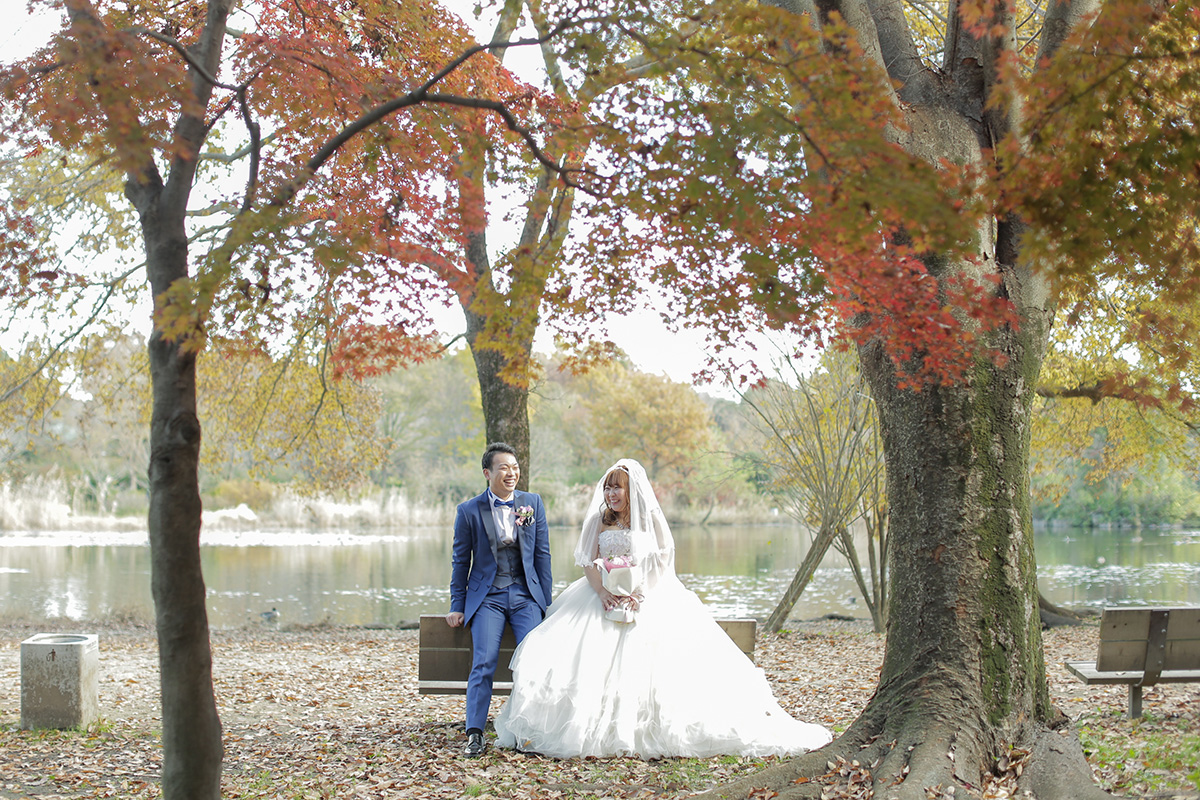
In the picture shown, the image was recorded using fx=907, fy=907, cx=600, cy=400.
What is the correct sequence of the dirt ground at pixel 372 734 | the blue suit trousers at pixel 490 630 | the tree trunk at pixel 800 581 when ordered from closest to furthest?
the dirt ground at pixel 372 734, the blue suit trousers at pixel 490 630, the tree trunk at pixel 800 581

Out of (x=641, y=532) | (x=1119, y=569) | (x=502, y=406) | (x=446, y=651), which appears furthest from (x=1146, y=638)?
(x=1119, y=569)

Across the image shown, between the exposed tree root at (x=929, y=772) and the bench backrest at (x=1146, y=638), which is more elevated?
the bench backrest at (x=1146, y=638)

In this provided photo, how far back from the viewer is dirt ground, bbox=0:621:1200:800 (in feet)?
14.1

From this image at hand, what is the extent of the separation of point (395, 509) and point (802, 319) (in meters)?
28.5

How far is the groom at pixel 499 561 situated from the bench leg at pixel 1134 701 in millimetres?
3420

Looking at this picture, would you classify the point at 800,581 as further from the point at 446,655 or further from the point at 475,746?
the point at 475,746

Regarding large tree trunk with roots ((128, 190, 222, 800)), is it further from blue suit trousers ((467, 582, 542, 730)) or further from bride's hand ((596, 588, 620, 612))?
bride's hand ((596, 588, 620, 612))

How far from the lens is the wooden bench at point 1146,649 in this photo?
5145 mm

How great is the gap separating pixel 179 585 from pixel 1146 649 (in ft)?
16.7

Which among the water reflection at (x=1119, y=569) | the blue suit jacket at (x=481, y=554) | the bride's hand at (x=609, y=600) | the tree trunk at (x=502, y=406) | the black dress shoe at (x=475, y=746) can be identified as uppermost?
the tree trunk at (x=502, y=406)

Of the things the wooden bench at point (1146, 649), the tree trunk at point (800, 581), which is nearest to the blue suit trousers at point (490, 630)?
the wooden bench at point (1146, 649)

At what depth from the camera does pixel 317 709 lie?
21.1 feet

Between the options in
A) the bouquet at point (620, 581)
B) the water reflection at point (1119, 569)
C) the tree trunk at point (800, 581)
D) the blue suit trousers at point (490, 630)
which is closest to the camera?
the blue suit trousers at point (490, 630)

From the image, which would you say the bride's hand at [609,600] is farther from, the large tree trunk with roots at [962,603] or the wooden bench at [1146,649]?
the wooden bench at [1146,649]
